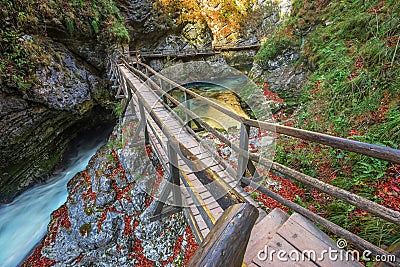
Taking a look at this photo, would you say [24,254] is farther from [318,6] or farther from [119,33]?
[318,6]

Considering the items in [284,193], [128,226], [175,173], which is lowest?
[128,226]

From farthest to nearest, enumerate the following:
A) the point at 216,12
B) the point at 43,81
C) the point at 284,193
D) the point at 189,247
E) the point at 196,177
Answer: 1. the point at 216,12
2. the point at 43,81
3. the point at 189,247
4. the point at 284,193
5. the point at 196,177

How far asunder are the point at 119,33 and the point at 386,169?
1241 cm

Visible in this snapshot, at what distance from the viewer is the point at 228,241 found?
0.68 meters

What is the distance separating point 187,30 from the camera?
759 inches

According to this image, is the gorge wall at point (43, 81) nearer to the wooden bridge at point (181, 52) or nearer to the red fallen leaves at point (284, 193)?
the wooden bridge at point (181, 52)

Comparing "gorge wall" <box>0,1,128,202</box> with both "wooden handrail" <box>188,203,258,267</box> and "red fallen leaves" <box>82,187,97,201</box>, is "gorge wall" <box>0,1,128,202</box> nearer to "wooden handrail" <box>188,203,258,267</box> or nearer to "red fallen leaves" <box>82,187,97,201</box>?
"red fallen leaves" <box>82,187,97,201</box>

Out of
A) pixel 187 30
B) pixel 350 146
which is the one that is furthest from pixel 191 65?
pixel 350 146

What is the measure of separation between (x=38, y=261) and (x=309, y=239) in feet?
23.6

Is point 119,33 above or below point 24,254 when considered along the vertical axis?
above

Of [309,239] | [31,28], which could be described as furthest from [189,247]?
[31,28]

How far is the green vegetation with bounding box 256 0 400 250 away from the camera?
2631mm

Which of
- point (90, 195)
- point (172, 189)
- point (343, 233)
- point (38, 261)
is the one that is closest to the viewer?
point (343, 233)

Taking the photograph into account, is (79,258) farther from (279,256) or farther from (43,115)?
(279,256)
